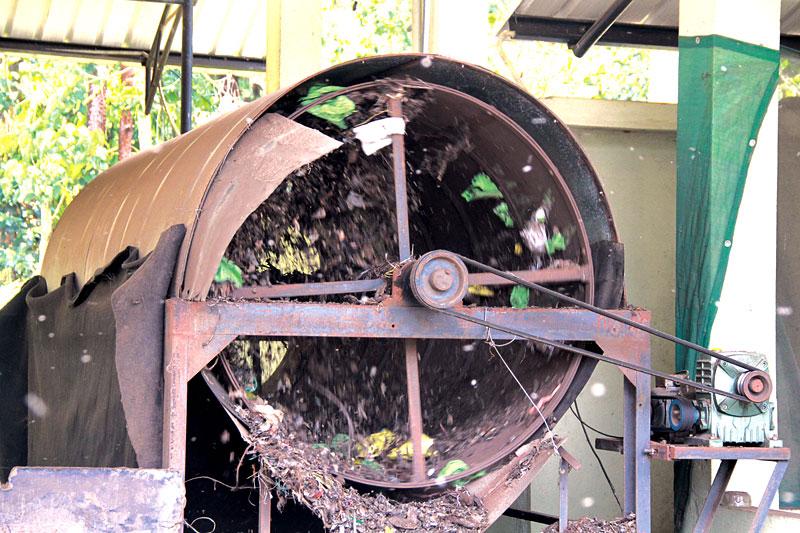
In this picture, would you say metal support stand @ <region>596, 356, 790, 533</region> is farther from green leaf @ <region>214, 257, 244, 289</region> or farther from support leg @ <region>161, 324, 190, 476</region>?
support leg @ <region>161, 324, 190, 476</region>

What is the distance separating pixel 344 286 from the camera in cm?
477

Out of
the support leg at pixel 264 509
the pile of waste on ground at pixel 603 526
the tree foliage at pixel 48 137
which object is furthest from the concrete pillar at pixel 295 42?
the tree foliage at pixel 48 137

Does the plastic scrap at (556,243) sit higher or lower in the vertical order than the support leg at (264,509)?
higher

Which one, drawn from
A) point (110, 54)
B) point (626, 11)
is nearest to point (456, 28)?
point (626, 11)

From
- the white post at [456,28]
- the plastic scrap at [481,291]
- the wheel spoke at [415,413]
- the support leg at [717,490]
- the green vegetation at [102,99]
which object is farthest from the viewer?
the green vegetation at [102,99]

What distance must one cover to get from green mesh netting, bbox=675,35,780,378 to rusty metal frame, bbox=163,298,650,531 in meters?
0.94

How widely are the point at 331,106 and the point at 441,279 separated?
1.23 metres

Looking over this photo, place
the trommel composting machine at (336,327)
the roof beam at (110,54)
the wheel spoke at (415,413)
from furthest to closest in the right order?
1. the roof beam at (110,54)
2. the wheel spoke at (415,413)
3. the trommel composting machine at (336,327)

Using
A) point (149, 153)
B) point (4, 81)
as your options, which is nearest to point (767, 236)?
point (149, 153)

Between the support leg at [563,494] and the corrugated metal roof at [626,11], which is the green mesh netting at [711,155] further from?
the corrugated metal roof at [626,11]

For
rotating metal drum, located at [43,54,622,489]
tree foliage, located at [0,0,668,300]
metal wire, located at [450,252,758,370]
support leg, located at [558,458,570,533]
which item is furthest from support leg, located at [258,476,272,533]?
tree foliage, located at [0,0,668,300]

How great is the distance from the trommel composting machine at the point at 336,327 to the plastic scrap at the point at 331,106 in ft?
0.06

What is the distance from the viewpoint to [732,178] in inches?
234

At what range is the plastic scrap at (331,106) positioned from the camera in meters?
5.07
